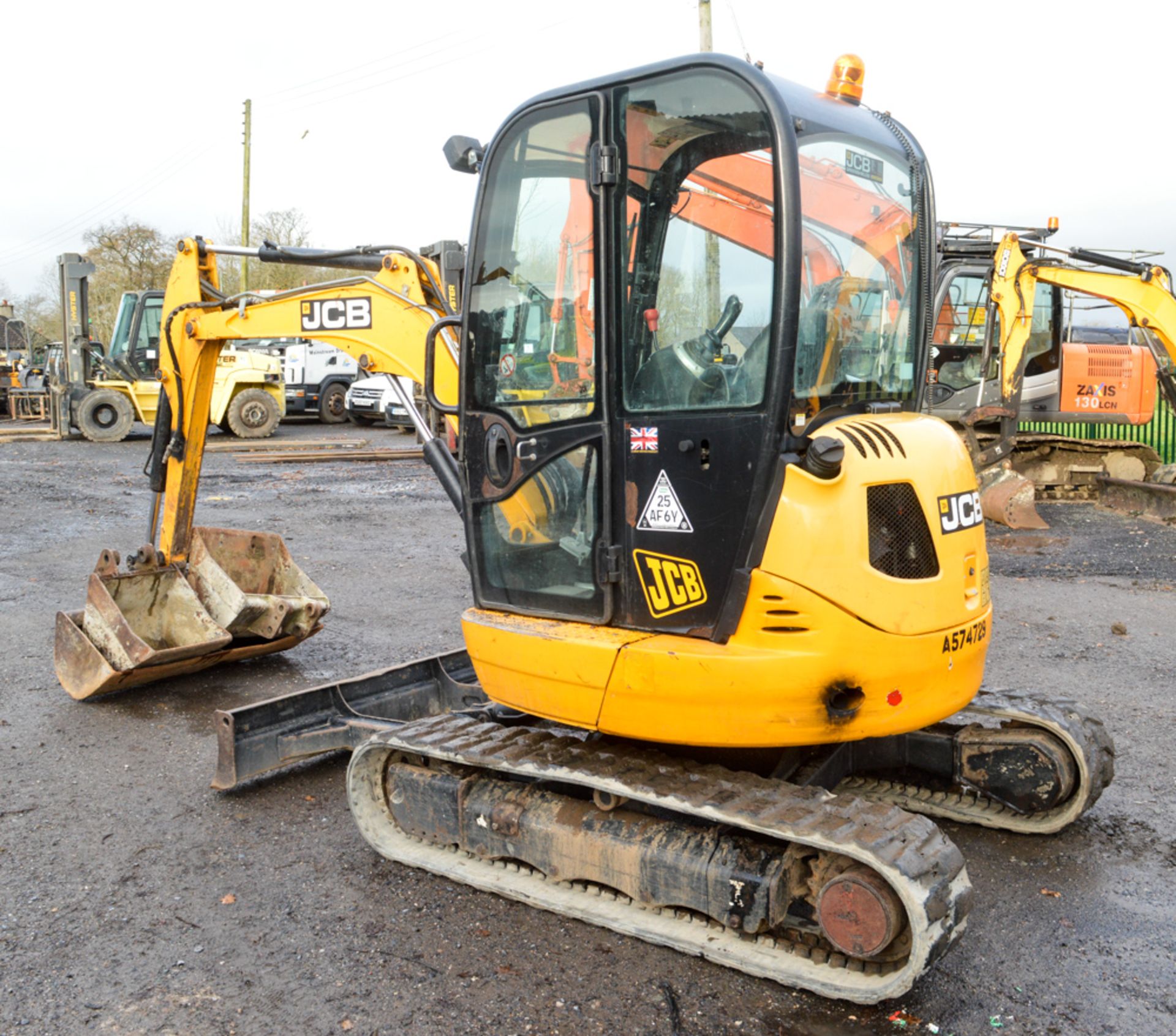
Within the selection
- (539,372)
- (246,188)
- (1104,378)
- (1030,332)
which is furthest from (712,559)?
(246,188)

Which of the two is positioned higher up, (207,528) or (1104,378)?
(1104,378)

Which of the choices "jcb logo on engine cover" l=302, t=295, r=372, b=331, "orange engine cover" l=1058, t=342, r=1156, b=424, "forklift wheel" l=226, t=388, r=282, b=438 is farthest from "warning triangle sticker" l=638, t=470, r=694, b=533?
"forklift wheel" l=226, t=388, r=282, b=438

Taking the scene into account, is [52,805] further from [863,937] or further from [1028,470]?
[1028,470]

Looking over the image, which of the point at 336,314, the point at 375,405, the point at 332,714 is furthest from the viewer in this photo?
the point at 375,405

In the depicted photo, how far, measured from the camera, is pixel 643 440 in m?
3.58

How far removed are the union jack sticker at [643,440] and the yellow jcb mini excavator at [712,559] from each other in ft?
0.04

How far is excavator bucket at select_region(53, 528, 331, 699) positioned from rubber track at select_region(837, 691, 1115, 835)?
346cm

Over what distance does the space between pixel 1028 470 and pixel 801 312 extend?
12363 millimetres

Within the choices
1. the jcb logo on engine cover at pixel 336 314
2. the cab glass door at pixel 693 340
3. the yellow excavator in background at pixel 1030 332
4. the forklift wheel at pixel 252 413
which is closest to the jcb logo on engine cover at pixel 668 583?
the cab glass door at pixel 693 340

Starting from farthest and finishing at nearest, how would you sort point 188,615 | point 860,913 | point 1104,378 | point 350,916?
point 1104,378 < point 188,615 < point 350,916 < point 860,913

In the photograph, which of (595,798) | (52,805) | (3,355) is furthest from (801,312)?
(3,355)

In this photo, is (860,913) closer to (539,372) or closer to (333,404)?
(539,372)

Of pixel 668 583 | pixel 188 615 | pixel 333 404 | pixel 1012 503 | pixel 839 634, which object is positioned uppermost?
pixel 333 404

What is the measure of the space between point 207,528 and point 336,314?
6.75ft
